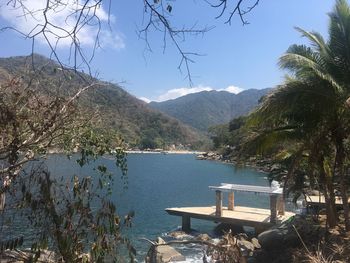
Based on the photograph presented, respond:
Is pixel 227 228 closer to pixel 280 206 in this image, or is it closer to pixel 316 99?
pixel 280 206

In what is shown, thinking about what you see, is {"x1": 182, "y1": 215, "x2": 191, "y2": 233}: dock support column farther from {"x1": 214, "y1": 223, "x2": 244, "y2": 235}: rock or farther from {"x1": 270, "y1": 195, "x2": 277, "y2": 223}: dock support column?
{"x1": 270, "y1": 195, "x2": 277, "y2": 223}: dock support column

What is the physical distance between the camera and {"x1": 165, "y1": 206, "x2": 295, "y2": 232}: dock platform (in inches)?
696

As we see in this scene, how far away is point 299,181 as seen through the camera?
629 inches

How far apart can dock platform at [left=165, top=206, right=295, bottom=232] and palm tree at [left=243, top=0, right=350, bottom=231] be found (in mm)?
5774

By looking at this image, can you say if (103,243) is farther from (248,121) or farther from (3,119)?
(248,121)

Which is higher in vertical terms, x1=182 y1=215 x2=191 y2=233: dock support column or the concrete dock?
the concrete dock

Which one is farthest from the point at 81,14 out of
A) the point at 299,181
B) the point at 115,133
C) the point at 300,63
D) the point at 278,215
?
the point at 278,215

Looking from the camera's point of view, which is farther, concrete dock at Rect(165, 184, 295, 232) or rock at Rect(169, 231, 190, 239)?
rock at Rect(169, 231, 190, 239)

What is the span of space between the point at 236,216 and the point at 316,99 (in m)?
Answer: 8.93

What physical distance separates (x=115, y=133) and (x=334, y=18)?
7.31 metres

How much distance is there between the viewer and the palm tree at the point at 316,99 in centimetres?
1092

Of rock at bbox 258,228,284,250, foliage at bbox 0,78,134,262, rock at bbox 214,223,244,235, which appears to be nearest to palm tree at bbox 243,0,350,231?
rock at bbox 258,228,284,250

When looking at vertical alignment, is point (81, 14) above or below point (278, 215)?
above

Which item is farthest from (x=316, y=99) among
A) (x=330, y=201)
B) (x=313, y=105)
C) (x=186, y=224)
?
(x=186, y=224)
